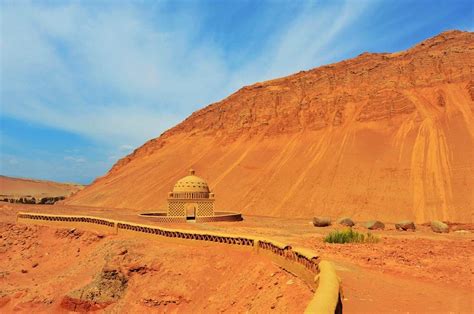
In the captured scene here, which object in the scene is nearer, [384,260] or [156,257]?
[384,260]

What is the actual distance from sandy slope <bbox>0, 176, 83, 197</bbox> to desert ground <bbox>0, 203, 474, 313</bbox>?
7989 cm

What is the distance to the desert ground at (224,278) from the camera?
8.55 metres

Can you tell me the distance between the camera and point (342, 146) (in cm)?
4416

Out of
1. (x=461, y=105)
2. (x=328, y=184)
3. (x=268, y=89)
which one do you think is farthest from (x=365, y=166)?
(x=268, y=89)

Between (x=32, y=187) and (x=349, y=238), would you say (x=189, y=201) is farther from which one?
(x=32, y=187)

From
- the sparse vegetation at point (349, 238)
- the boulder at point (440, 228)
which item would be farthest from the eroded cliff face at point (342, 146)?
the sparse vegetation at point (349, 238)

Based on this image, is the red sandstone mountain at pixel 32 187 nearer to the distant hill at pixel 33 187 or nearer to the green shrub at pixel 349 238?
the distant hill at pixel 33 187

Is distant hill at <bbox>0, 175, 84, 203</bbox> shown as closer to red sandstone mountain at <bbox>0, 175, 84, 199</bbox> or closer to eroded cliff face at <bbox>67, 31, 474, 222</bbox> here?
red sandstone mountain at <bbox>0, 175, 84, 199</bbox>

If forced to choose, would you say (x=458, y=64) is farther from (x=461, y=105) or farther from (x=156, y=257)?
(x=156, y=257)

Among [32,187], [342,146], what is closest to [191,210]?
[342,146]

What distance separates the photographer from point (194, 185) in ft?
101

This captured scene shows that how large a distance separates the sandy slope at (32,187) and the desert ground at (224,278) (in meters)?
79.9

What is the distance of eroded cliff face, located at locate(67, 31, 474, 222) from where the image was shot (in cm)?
3619

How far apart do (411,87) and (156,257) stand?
3977cm
